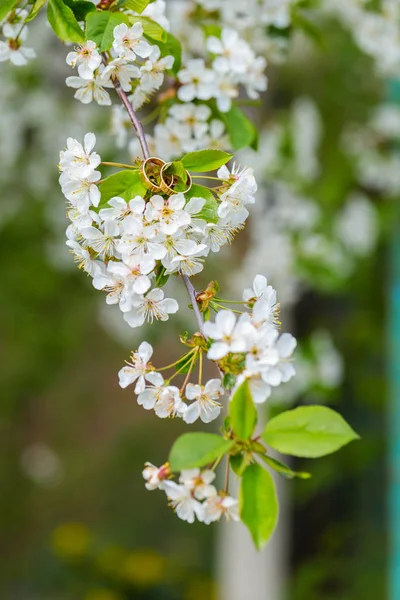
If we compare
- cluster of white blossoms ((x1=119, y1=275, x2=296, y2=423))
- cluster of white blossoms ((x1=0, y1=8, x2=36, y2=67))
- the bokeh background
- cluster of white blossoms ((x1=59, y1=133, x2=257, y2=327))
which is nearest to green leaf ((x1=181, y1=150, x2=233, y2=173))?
cluster of white blossoms ((x1=59, y1=133, x2=257, y2=327))

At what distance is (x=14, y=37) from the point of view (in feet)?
3.48

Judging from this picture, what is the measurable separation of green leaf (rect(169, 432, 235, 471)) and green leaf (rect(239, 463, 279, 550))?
4 cm

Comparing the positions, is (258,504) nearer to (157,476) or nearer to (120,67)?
(157,476)

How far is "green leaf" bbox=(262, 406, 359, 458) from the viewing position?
0.70m

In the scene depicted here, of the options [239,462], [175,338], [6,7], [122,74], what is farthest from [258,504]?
[175,338]

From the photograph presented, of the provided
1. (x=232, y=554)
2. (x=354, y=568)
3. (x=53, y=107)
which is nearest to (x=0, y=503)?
(x=232, y=554)

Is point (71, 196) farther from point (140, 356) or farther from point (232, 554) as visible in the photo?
point (232, 554)

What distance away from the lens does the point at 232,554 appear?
3295 mm

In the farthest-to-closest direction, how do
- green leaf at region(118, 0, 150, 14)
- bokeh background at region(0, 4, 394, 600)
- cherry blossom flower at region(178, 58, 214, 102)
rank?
bokeh background at region(0, 4, 394, 600) → cherry blossom flower at region(178, 58, 214, 102) → green leaf at region(118, 0, 150, 14)

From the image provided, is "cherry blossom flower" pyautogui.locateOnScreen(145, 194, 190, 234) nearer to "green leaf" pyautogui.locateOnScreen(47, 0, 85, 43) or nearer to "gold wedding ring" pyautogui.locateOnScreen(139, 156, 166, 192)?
"gold wedding ring" pyautogui.locateOnScreen(139, 156, 166, 192)

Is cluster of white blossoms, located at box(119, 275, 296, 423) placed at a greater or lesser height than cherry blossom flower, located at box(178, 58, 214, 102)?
lesser

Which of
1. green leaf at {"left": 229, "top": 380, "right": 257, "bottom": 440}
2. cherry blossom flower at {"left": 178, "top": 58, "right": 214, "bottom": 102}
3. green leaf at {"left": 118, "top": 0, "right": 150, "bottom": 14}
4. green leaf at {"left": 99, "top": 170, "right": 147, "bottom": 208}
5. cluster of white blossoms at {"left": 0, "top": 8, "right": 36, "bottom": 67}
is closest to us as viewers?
green leaf at {"left": 229, "top": 380, "right": 257, "bottom": 440}

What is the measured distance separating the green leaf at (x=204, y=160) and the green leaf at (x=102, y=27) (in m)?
0.16

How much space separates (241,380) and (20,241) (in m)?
2.87
